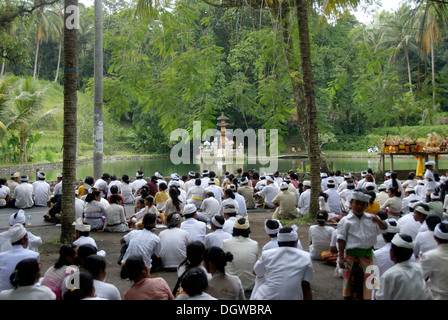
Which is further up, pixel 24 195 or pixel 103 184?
pixel 103 184

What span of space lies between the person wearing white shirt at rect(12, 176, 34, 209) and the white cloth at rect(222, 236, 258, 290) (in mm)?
9095

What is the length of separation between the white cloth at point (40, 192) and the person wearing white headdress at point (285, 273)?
10272 mm

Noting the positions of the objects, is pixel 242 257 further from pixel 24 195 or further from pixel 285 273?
pixel 24 195

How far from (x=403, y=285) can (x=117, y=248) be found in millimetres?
5548

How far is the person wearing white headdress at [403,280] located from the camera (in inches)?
142

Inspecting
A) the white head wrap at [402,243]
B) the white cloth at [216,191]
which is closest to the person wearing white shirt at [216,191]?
the white cloth at [216,191]

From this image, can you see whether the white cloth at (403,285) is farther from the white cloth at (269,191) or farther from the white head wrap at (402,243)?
the white cloth at (269,191)

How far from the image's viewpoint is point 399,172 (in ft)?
58.5

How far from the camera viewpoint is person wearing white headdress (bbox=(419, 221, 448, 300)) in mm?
4137

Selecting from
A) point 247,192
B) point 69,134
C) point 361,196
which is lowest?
point 247,192

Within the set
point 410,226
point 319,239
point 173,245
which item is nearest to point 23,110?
point 173,245

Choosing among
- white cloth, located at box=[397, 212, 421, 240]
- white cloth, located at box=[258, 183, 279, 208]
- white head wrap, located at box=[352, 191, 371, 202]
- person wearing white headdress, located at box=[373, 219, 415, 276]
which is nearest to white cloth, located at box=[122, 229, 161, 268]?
white head wrap, located at box=[352, 191, 371, 202]

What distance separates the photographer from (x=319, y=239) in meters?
6.62

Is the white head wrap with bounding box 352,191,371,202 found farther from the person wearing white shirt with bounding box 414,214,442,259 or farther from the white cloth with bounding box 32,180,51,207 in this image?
the white cloth with bounding box 32,180,51,207
